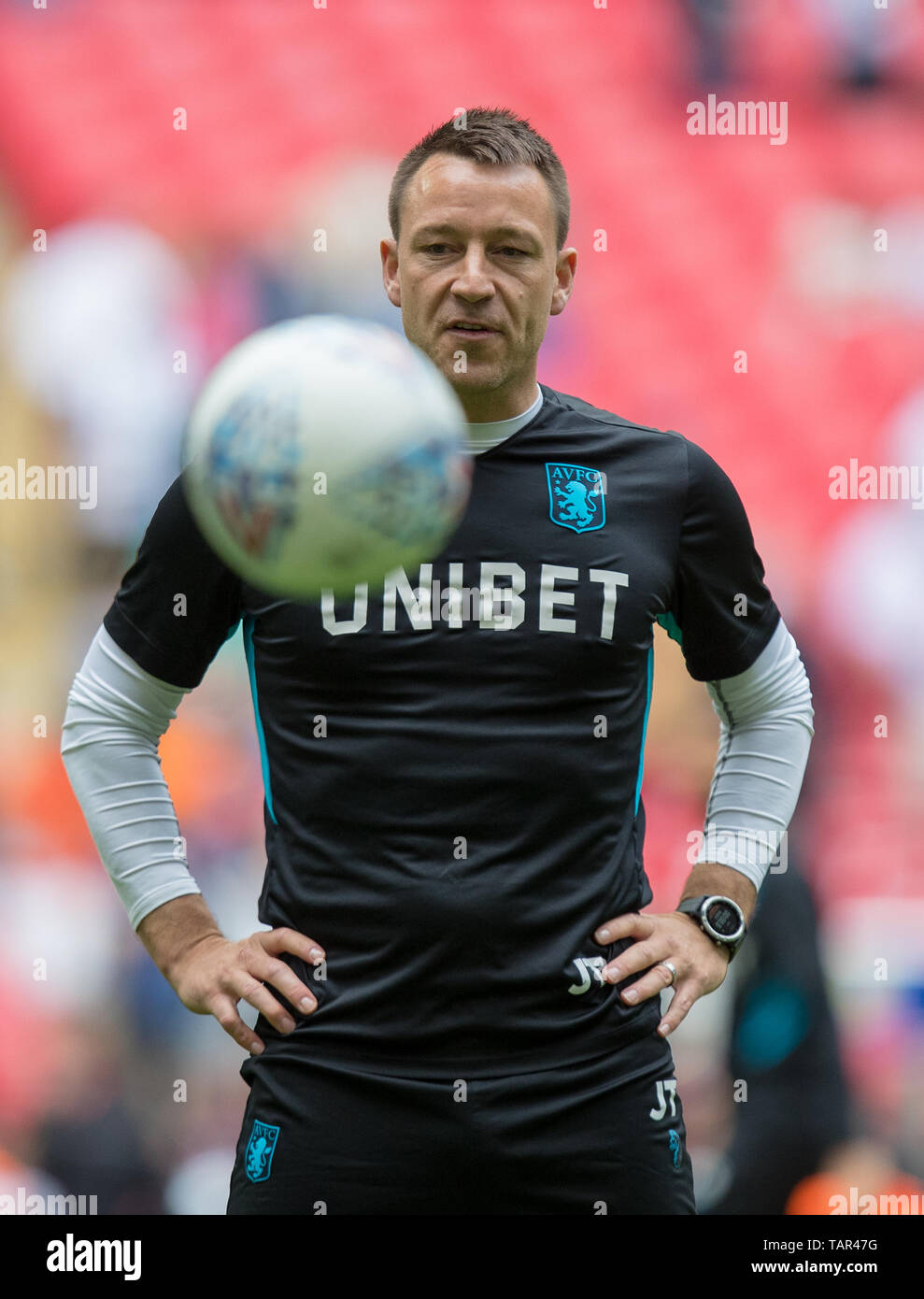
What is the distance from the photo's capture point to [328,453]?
1373 mm

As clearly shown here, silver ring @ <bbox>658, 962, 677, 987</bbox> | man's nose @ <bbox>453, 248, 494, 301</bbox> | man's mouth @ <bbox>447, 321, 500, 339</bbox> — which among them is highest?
man's nose @ <bbox>453, 248, 494, 301</bbox>

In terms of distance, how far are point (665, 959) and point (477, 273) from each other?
3.01ft

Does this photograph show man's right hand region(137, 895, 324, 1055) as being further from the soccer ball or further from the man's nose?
the man's nose

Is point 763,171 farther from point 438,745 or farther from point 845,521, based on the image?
point 438,745

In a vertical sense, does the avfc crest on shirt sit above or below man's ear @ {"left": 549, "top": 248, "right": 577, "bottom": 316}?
below

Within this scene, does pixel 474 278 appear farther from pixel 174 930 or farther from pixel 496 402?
pixel 174 930

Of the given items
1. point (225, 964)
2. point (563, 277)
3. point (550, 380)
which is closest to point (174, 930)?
point (225, 964)

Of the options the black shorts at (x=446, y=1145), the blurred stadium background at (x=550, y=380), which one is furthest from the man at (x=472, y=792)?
the blurred stadium background at (x=550, y=380)

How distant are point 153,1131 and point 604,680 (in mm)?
2260

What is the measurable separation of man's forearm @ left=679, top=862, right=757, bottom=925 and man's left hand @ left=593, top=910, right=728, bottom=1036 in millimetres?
71

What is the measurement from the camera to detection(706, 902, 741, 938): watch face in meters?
1.79

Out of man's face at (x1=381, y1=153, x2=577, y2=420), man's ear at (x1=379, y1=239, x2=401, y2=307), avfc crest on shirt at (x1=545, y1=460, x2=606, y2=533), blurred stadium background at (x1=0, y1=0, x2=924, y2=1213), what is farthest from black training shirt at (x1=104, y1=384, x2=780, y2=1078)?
blurred stadium background at (x1=0, y1=0, x2=924, y2=1213)

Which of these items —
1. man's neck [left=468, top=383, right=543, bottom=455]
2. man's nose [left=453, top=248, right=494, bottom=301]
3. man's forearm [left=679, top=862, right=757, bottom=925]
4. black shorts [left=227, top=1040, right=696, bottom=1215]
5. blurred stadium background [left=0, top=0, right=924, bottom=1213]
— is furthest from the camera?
blurred stadium background [left=0, top=0, right=924, bottom=1213]

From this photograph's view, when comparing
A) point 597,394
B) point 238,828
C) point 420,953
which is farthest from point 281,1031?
point 597,394
